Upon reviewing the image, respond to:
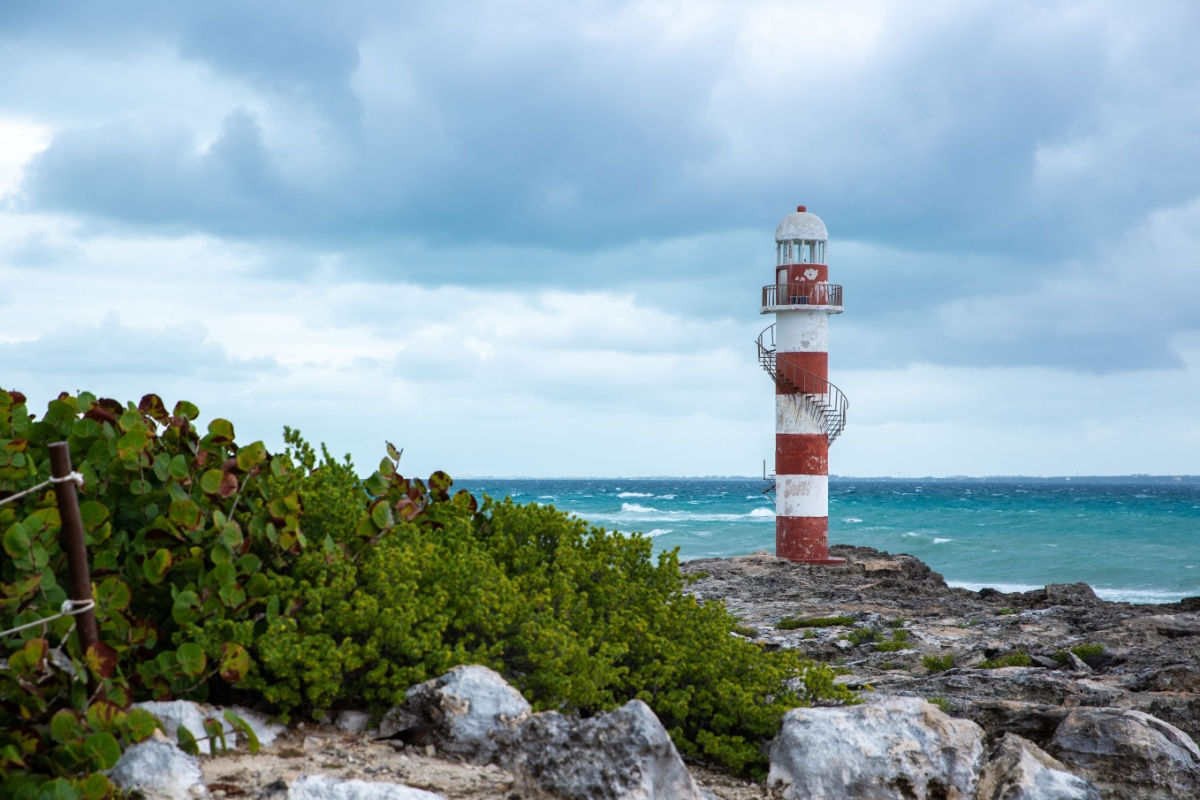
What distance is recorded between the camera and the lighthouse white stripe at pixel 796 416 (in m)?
21.1

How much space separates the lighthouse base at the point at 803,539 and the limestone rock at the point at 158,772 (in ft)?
59.6

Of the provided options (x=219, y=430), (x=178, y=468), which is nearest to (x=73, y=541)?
(x=178, y=468)

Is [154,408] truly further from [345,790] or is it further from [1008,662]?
[1008,662]

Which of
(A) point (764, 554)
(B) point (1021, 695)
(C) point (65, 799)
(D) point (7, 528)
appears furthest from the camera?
(A) point (764, 554)

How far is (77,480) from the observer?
14.0ft

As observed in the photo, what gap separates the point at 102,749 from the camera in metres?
3.81

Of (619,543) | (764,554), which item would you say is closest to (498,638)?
(619,543)

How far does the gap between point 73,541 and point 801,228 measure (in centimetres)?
1875

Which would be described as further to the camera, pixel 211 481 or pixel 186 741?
pixel 211 481

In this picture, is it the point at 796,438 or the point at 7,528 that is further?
the point at 796,438

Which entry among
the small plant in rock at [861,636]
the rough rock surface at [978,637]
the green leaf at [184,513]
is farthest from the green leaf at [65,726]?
the small plant in rock at [861,636]

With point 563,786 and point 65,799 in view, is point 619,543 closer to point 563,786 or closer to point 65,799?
point 563,786

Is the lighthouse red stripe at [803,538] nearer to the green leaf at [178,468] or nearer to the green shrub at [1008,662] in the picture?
the green shrub at [1008,662]

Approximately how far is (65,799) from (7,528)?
136 centimetres
